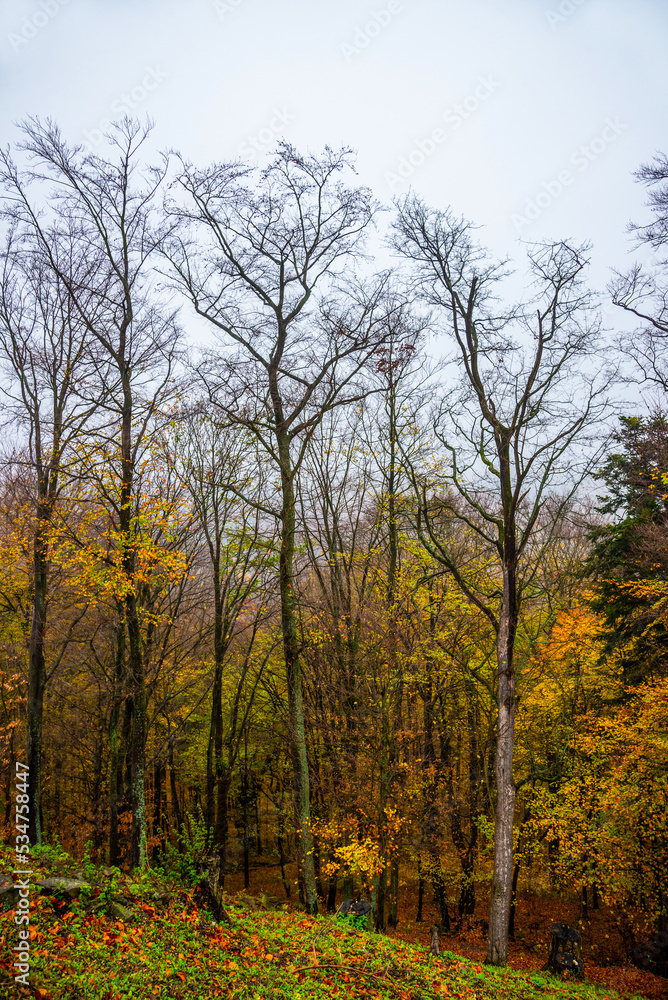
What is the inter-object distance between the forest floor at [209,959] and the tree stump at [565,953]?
1458 millimetres

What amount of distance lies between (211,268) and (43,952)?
1221cm

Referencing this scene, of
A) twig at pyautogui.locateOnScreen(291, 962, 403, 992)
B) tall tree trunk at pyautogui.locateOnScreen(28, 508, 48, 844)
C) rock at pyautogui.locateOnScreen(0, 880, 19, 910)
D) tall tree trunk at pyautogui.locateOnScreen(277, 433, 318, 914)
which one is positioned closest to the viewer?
rock at pyautogui.locateOnScreen(0, 880, 19, 910)

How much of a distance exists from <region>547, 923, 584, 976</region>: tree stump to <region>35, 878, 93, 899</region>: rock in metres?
9.07

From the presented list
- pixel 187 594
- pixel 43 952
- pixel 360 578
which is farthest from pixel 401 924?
pixel 43 952

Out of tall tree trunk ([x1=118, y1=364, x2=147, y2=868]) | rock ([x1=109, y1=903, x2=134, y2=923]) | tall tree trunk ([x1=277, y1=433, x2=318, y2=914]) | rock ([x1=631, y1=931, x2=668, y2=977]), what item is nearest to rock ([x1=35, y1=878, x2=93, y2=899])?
rock ([x1=109, y1=903, x2=134, y2=923])

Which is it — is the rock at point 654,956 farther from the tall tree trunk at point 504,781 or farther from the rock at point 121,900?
the rock at point 121,900

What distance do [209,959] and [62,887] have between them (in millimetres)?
1947

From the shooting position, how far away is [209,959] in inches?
241

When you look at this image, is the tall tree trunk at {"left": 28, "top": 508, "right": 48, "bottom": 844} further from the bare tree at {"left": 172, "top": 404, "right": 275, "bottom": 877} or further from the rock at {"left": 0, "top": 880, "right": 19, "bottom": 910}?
the rock at {"left": 0, "top": 880, "right": 19, "bottom": 910}

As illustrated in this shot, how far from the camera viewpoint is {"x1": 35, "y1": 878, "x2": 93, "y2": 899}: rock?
6.41m

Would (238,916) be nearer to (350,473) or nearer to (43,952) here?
(43,952)

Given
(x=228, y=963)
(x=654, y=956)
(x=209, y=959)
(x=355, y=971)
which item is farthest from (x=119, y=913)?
(x=654, y=956)

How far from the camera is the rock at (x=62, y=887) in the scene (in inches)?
253

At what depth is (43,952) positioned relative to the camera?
5.14 m
